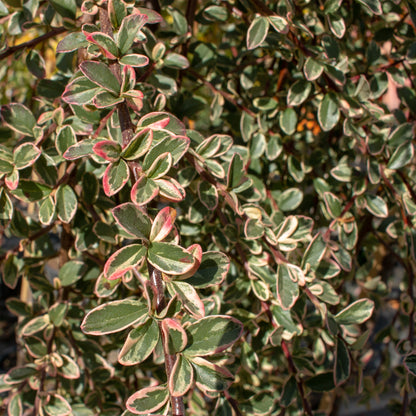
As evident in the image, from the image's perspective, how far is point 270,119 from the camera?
99 centimetres

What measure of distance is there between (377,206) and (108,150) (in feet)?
1.87

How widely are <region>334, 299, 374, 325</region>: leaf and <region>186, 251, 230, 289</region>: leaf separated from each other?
0.26 m

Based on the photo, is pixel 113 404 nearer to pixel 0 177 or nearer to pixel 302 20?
pixel 0 177

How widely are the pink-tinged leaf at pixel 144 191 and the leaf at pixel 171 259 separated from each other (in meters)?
0.05

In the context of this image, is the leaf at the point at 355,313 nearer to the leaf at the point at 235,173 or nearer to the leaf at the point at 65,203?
the leaf at the point at 235,173

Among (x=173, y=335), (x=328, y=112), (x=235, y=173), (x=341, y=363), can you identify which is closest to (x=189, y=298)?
(x=173, y=335)

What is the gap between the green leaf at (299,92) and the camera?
0.86 meters

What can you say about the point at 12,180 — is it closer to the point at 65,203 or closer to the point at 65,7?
the point at 65,203

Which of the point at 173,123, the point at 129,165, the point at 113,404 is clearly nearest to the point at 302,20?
the point at 173,123

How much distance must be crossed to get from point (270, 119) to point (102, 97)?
A: 0.49 meters

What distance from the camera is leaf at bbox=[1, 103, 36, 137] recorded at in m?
0.76

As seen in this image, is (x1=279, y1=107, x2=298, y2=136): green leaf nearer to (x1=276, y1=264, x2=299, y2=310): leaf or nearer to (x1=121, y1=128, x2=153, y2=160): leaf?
(x1=276, y1=264, x2=299, y2=310): leaf

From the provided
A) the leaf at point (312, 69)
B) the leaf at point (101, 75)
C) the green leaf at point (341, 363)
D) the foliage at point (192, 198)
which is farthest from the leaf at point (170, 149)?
the green leaf at point (341, 363)

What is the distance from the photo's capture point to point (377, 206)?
0.90m
